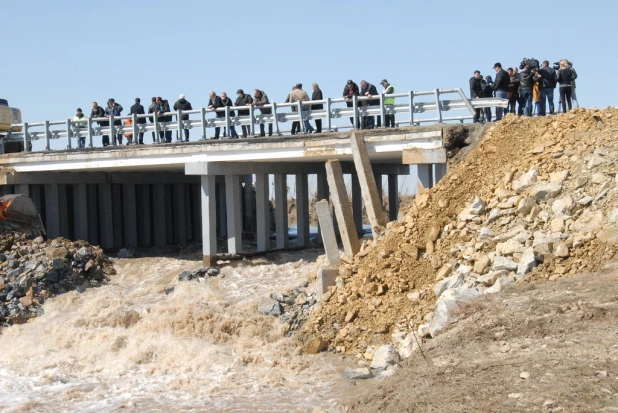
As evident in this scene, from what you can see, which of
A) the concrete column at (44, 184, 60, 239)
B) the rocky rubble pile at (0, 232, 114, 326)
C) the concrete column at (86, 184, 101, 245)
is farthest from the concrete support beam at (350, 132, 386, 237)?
the concrete column at (86, 184, 101, 245)

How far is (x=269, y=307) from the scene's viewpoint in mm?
17484

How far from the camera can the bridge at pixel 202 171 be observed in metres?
19.7

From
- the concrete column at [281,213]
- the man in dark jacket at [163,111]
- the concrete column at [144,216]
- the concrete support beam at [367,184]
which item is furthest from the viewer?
the concrete column at [144,216]

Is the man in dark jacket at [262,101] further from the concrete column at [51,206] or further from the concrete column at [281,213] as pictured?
the concrete column at [51,206]

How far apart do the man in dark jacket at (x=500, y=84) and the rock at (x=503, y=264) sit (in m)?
6.14

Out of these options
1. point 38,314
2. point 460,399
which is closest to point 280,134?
point 38,314

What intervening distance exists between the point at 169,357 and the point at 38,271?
9.01 m

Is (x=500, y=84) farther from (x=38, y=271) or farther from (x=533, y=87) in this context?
(x=38, y=271)

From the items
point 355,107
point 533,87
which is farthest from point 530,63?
point 355,107

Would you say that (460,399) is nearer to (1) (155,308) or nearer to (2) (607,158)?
(2) (607,158)

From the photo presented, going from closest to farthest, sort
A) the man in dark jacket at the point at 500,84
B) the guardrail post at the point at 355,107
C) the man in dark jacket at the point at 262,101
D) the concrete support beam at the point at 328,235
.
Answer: the concrete support beam at the point at 328,235, the man in dark jacket at the point at 500,84, the guardrail post at the point at 355,107, the man in dark jacket at the point at 262,101

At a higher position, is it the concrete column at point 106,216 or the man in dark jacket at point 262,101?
the man in dark jacket at point 262,101

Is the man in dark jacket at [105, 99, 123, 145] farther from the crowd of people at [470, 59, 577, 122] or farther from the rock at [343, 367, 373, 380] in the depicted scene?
the rock at [343, 367, 373, 380]

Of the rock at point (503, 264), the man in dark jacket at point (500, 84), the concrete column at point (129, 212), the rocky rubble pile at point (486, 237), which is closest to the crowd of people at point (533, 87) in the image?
the man in dark jacket at point (500, 84)
